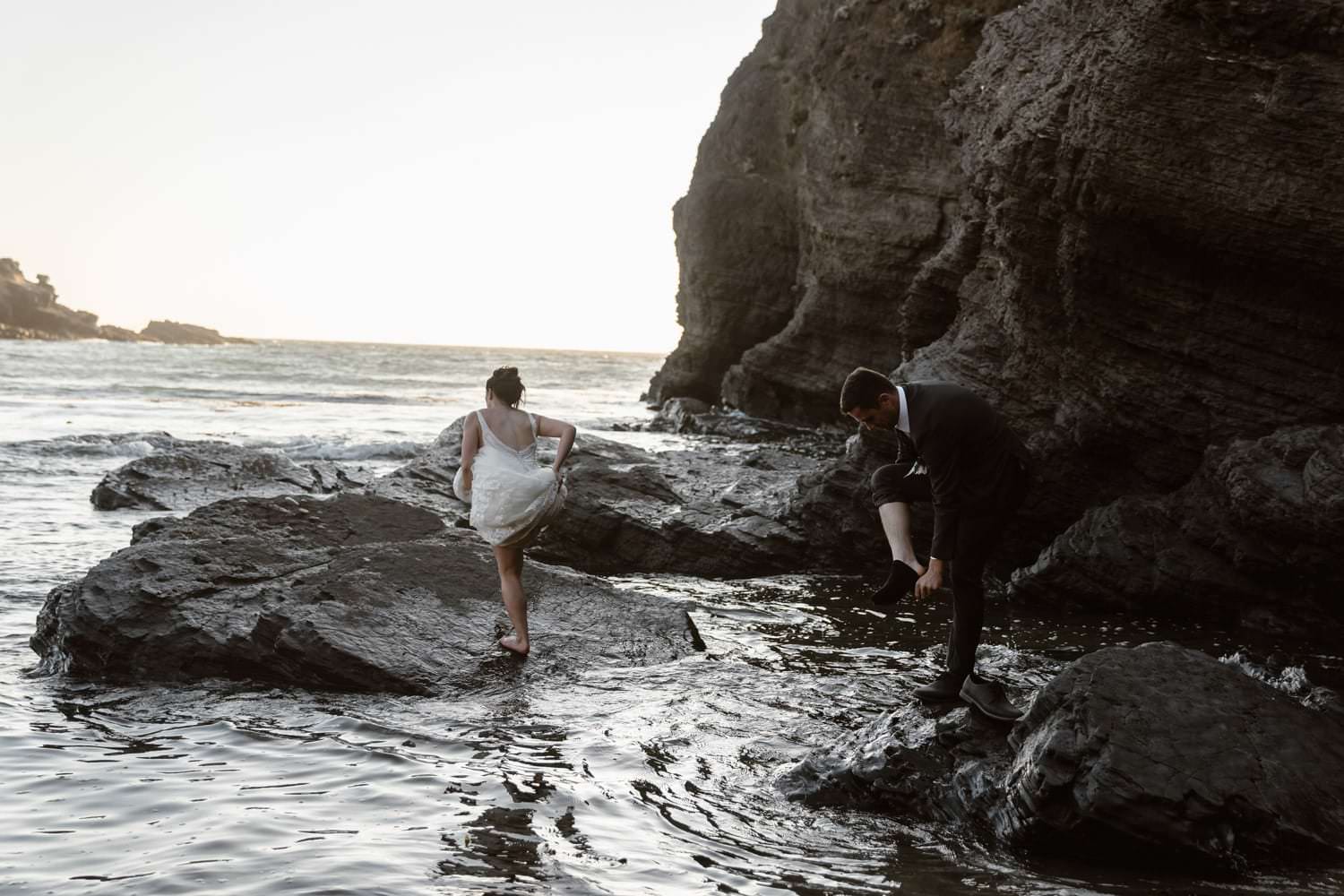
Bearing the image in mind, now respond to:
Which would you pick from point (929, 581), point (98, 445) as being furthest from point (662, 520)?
point (98, 445)

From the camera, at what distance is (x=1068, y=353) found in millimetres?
11750

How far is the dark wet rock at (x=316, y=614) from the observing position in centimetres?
791

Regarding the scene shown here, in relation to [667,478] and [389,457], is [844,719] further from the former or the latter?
[389,457]

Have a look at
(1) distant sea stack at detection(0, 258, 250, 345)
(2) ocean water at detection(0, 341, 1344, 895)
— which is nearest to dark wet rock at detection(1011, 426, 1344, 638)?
(2) ocean water at detection(0, 341, 1344, 895)

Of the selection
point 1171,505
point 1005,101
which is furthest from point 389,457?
point 1171,505

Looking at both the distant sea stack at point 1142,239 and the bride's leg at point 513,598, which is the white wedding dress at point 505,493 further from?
the distant sea stack at point 1142,239

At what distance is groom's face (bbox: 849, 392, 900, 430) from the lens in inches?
245

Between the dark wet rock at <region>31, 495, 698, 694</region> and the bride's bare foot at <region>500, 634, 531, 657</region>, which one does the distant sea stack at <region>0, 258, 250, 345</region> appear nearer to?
the dark wet rock at <region>31, 495, 698, 694</region>

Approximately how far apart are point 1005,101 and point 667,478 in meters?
5.67

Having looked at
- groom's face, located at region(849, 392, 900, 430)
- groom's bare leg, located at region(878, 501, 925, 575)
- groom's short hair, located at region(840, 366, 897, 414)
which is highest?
groom's short hair, located at region(840, 366, 897, 414)

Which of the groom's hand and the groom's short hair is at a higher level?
the groom's short hair

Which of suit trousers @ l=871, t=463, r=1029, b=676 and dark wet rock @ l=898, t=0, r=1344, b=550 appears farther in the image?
dark wet rock @ l=898, t=0, r=1344, b=550

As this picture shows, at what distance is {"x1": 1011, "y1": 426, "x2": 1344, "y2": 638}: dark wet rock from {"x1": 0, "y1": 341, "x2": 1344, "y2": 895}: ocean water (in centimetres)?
39

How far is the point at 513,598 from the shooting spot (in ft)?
27.3
